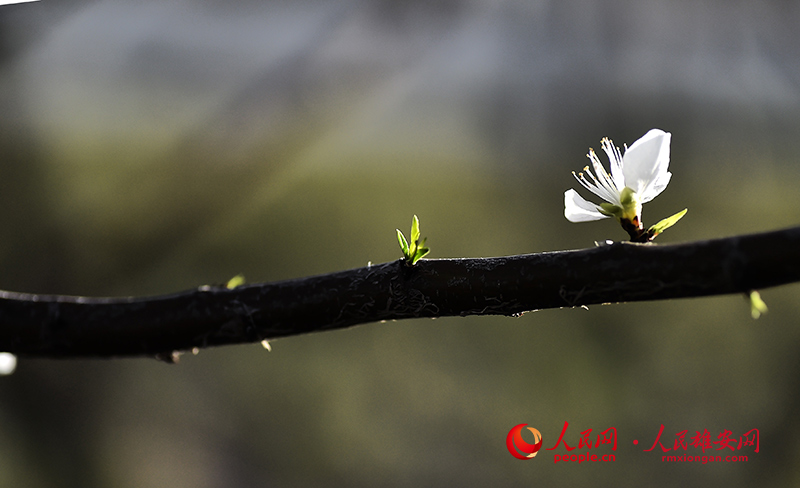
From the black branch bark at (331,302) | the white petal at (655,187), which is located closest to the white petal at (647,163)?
the white petal at (655,187)

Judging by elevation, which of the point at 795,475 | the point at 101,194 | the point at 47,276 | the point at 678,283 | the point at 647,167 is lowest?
the point at 795,475

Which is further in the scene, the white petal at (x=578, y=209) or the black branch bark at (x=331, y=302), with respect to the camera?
the white petal at (x=578, y=209)

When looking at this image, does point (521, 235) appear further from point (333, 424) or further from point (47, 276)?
point (47, 276)

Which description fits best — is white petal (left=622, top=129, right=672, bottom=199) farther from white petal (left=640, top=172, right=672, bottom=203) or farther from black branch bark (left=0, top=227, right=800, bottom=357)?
black branch bark (left=0, top=227, right=800, bottom=357)

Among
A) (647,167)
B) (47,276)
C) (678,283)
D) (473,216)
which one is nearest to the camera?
(678,283)

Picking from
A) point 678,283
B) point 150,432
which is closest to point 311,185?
point 150,432

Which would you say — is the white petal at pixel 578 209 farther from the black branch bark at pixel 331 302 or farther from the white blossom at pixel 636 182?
the black branch bark at pixel 331 302
